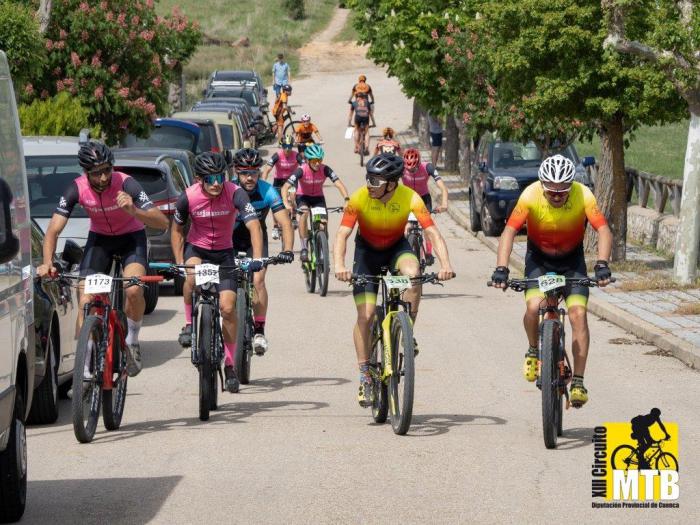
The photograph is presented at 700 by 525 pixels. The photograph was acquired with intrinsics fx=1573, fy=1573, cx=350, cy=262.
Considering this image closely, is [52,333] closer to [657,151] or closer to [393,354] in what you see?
[393,354]

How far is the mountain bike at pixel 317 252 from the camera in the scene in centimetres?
2016

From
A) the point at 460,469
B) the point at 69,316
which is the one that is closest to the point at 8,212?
the point at 460,469

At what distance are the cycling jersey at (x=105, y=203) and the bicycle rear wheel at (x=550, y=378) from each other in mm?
3087

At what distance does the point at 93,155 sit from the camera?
11055mm

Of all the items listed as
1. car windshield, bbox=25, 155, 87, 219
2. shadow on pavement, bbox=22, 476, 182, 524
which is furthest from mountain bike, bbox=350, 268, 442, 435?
car windshield, bbox=25, 155, 87, 219

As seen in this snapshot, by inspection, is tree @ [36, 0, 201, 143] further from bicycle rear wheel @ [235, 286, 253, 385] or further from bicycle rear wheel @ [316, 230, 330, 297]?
bicycle rear wheel @ [235, 286, 253, 385]

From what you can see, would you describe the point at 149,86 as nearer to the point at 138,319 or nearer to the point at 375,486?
the point at 138,319

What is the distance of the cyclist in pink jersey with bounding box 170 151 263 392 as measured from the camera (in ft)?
39.3

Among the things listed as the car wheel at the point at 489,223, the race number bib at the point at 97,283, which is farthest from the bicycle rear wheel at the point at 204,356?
the car wheel at the point at 489,223

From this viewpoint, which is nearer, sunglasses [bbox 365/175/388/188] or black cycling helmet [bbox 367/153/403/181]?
black cycling helmet [bbox 367/153/403/181]

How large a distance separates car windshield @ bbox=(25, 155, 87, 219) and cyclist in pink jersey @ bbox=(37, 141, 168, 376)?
647cm

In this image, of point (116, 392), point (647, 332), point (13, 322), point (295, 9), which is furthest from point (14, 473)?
point (295, 9)

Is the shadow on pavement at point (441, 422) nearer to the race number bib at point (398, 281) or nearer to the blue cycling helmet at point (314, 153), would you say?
the race number bib at point (398, 281)

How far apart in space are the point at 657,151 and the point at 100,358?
3629 centimetres
